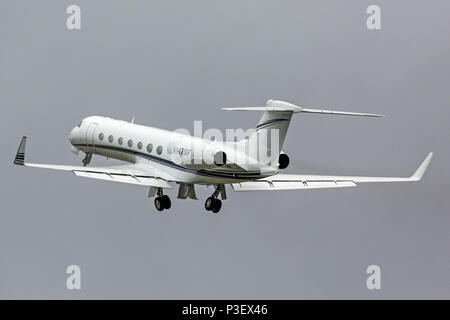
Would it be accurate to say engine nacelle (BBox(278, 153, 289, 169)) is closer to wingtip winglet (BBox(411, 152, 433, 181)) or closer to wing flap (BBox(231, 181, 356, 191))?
wing flap (BBox(231, 181, 356, 191))

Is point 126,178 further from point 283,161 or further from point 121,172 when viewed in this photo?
point 283,161

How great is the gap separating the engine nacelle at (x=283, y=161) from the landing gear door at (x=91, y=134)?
13208mm

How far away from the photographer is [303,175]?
7288 centimetres

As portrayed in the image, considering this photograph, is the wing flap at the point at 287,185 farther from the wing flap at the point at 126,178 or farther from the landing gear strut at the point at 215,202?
the wing flap at the point at 126,178

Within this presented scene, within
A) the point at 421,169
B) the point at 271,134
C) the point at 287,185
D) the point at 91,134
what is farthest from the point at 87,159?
the point at 421,169

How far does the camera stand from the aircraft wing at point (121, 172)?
70.7m

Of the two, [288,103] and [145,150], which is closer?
[288,103]

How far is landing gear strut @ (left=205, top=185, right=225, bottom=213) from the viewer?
70875 mm

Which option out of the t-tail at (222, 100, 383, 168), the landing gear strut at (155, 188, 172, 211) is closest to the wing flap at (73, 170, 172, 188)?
the landing gear strut at (155, 188, 172, 211)

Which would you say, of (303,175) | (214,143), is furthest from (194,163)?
(303,175)

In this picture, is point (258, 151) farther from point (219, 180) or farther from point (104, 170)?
point (104, 170)

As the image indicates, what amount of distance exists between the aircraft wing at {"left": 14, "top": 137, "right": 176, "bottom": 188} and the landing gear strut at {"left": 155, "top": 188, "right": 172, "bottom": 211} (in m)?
1.13

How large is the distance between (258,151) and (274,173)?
126 centimetres

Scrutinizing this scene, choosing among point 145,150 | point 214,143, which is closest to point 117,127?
point 145,150
